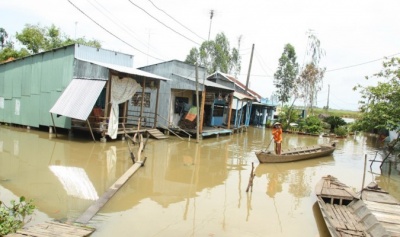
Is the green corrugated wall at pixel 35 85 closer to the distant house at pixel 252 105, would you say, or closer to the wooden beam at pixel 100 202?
the wooden beam at pixel 100 202

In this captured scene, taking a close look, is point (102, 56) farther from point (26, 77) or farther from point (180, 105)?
point (180, 105)

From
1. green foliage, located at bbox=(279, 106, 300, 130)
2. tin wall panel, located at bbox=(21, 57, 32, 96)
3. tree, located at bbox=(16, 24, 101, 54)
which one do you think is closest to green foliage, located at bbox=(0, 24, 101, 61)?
tree, located at bbox=(16, 24, 101, 54)

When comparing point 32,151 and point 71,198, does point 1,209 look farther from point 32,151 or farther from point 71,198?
point 32,151

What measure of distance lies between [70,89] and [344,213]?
13.1 m

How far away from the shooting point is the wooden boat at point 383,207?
580 cm

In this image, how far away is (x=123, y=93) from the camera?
52.0ft

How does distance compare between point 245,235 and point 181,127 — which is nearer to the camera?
point 245,235

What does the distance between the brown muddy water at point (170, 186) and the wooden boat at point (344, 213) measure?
1.42ft

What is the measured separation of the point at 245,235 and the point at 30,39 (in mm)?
31136

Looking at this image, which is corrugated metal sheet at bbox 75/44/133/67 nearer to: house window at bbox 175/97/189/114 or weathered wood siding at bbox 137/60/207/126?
weathered wood siding at bbox 137/60/207/126

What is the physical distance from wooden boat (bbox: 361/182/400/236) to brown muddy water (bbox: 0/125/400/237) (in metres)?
1.13

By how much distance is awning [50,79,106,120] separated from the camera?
555 inches

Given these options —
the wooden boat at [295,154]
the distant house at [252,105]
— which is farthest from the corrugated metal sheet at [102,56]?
the distant house at [252,105]

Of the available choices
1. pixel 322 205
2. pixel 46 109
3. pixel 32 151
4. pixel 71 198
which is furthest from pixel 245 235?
pixel 46 109
